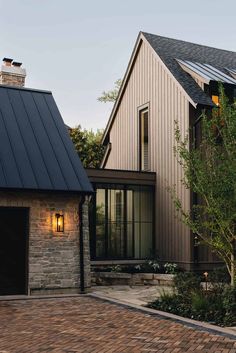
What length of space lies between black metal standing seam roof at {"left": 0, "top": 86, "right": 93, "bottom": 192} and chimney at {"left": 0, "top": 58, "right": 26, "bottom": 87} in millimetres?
1426

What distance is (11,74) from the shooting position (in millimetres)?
17688

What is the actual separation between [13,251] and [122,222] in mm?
5216

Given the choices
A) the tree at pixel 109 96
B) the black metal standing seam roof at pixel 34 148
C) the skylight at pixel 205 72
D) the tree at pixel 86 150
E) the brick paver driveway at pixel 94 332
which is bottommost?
the brick paver driveway at pixel 94 332

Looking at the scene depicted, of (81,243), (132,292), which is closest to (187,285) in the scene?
(132,292)

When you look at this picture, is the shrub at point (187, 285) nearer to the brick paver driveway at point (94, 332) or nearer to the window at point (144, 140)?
the brick paver driveway at point (94, 332)

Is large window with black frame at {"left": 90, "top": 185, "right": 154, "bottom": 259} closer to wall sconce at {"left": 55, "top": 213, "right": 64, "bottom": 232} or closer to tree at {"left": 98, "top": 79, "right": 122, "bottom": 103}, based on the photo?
wall sconce at {"left": 55, "top": 213, "right": 64, "bottom": 232}

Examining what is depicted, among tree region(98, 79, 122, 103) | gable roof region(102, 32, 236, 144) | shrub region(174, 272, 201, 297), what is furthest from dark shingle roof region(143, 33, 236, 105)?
tree region(98, 79, 122, 103)

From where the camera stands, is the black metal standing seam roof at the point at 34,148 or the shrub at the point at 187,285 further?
the black metal standing seam roof at the point at 34,148

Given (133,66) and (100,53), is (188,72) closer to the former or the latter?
(133,66)

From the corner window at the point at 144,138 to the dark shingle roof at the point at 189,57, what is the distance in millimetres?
2102

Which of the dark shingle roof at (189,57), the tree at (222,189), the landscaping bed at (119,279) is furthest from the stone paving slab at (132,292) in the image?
the dark shingle roof at (189,57)

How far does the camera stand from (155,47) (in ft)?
63.9

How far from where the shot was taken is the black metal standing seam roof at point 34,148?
13.6 meters

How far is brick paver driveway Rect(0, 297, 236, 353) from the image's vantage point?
7.70 m
